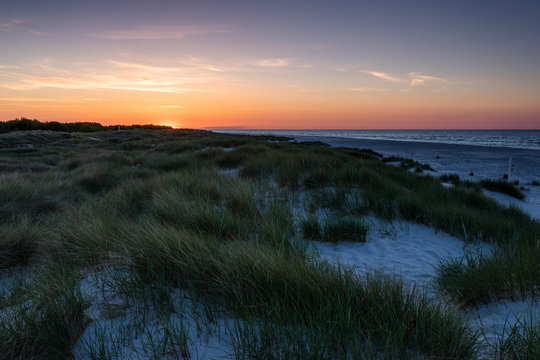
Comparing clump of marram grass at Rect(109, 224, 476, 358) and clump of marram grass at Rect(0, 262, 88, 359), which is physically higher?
clump of marram grass at Rect(109, 224, 476, 358)

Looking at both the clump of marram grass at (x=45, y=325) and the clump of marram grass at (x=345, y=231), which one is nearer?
the clump of marram grass at (x=45, y=325)

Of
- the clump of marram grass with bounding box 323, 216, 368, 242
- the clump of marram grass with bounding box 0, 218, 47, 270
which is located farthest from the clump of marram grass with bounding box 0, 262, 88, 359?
the clump of marram grass with bounding box 323, 216, 368, 242

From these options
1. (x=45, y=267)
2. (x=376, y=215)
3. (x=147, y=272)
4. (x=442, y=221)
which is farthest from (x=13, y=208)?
(x=442, y=221)

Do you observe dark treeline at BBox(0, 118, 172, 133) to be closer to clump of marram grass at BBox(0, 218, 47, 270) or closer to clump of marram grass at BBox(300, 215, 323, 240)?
clump of marram grass at BBox(0, 218, 47, 270)

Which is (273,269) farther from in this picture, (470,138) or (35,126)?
(470,138)

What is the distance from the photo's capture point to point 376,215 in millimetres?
4535

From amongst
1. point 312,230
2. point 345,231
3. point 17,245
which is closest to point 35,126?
point 17,245

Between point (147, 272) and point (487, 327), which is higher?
point (147, 272)

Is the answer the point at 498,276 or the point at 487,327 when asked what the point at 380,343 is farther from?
the point at 498,276

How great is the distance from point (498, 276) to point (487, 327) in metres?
0.50

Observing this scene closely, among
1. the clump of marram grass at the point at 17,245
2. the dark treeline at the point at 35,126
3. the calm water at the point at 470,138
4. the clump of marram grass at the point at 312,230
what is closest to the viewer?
the clump of marram grass at the point at 17,245

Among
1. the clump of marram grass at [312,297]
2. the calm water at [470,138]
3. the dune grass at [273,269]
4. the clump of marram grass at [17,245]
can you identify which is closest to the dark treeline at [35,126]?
the dune grass at [273,269]

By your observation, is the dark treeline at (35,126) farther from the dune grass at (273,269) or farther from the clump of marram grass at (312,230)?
the clump of marram grass at (312,230)

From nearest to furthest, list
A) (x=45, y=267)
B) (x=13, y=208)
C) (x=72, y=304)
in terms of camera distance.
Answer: (x=72, y=304)
(x=45, y=267)
(x=13, y=208)
